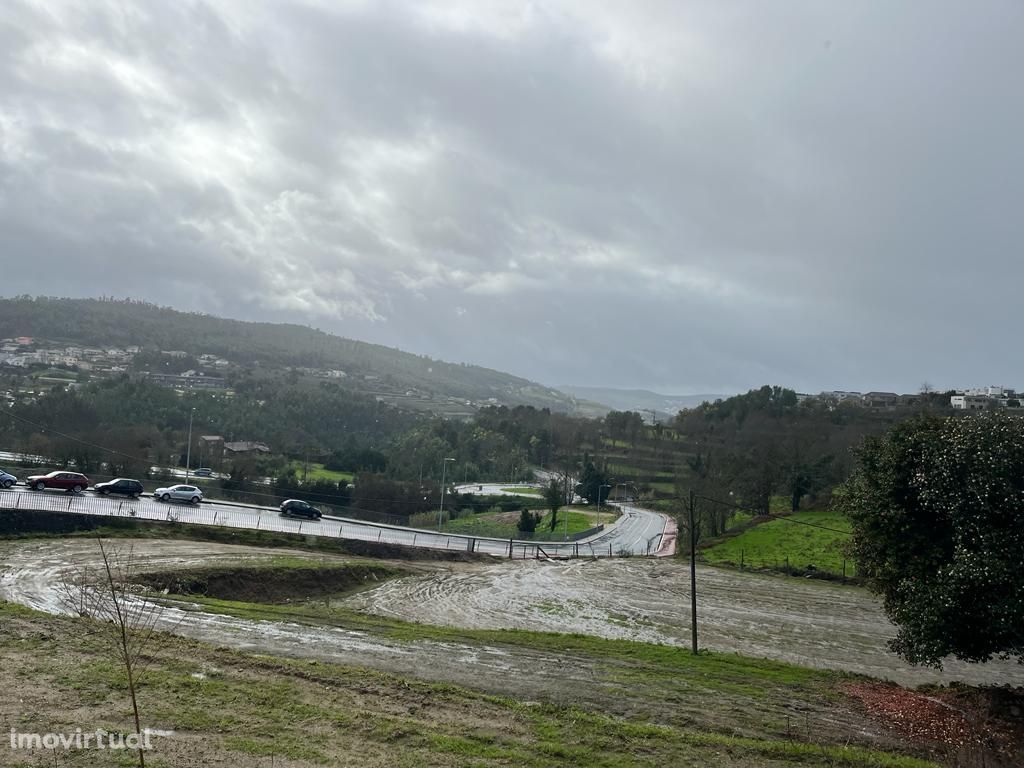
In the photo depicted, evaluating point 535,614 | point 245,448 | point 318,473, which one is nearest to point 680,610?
point 535,614

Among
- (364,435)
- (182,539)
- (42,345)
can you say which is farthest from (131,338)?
(182,539)

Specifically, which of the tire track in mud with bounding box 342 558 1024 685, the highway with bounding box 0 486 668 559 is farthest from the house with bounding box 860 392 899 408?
the tire track in mud with bounding box 342 558 1024 685

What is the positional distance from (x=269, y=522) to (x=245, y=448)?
44545 mm

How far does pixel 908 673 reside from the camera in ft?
83.3

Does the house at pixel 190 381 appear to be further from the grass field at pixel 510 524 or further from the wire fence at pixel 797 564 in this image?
the wire fence at pixel 797 564

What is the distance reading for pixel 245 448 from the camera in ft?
295

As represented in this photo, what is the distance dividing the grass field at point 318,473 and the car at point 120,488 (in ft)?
97.1

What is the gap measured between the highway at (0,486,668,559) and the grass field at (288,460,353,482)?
74.1 ft

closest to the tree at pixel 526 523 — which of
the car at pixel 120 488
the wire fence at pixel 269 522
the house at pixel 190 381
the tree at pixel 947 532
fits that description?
the wire fence at pixel 269 522

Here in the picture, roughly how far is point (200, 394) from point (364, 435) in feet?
91.1

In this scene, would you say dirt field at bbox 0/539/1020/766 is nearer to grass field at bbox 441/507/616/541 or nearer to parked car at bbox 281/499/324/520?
parked car at bbox 281/499/324/520

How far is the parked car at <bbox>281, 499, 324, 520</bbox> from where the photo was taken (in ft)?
180

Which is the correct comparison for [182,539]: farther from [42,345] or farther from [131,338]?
[131,338]

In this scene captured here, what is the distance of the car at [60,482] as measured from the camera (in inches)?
1827
